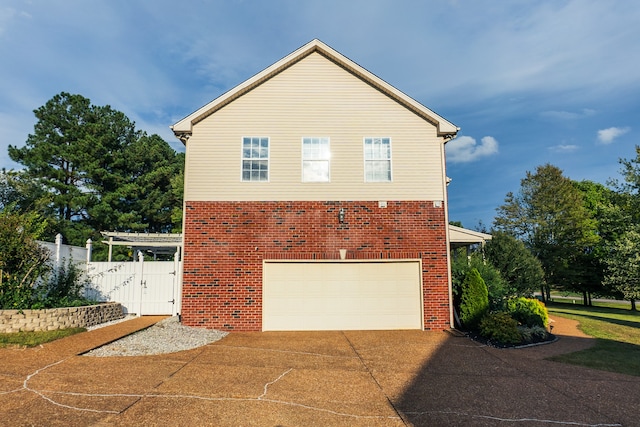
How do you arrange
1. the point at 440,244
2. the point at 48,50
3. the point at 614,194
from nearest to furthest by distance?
1. the point at 440,244
2. the point at 48,50
3. the point at 614,194

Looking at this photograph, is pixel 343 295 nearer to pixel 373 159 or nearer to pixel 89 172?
pixel 373 159

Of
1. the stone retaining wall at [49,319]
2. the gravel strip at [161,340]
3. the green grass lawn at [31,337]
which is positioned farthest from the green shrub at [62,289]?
the gravel strip at [161,340]

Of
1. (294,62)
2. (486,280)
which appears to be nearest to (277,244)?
(294,62)

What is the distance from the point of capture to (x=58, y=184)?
85.9 ft

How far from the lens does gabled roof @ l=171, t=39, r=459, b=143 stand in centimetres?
1095

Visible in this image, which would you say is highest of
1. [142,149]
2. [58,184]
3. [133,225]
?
[142,149]

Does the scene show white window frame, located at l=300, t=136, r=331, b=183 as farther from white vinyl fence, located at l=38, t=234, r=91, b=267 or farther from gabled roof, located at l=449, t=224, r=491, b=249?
white vinyl fence, located at l=38, t=234, r=91, b=267

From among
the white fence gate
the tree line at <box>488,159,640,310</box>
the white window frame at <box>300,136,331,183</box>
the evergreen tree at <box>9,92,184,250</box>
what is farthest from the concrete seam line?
the evergreen tree at <box>9,92,184,250</box>

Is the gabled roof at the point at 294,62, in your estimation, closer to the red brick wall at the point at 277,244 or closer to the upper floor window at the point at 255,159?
the upper floor window at the point at 255,159

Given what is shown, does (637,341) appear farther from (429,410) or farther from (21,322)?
(21,322)

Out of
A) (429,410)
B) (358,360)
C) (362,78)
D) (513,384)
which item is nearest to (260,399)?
(429,410)

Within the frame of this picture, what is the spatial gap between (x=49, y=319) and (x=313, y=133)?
8.40 metres

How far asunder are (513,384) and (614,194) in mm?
22664

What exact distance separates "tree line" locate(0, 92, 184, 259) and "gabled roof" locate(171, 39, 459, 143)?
18042 mm
